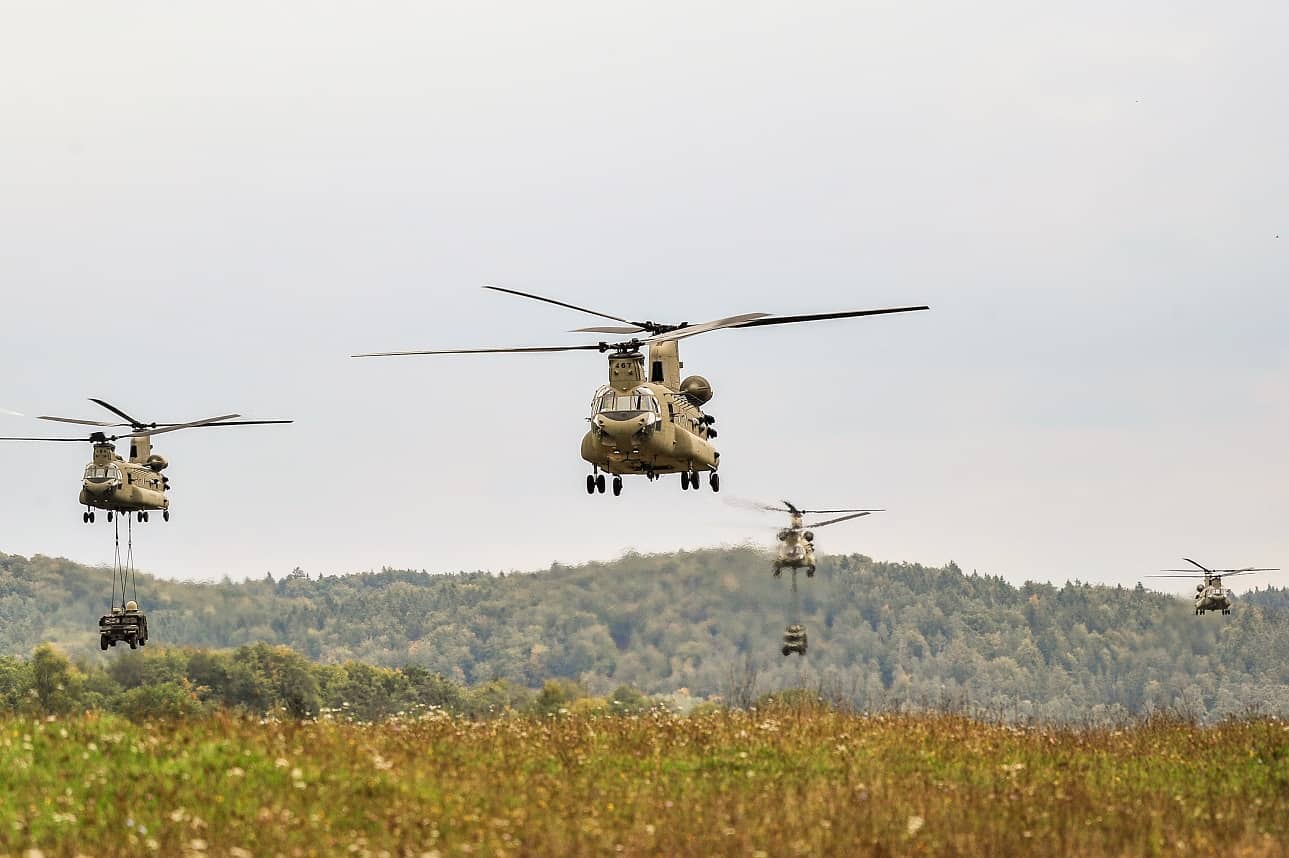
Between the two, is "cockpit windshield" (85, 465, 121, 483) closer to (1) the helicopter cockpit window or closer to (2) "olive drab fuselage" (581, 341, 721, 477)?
(2) "olive drab fuselage" (581, 341, 721, 477)

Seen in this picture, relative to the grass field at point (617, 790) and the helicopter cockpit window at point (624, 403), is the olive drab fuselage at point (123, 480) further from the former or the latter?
the grass field at point (617, 790)

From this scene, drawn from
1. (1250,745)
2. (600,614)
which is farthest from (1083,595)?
(1250,745)

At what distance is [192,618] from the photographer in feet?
261

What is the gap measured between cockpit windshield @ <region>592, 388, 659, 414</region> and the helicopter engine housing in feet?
9.27


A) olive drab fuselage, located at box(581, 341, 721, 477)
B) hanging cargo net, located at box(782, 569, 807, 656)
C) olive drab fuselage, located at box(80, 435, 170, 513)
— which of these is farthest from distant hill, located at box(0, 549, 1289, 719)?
olive drab fuselage, located at box(80, 435, 170, 513)

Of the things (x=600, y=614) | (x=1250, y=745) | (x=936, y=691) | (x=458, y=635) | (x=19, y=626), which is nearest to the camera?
(x=1250, y=745)

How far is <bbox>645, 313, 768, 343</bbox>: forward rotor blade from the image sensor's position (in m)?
33.7

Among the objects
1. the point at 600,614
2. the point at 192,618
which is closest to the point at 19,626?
the point at 192,618

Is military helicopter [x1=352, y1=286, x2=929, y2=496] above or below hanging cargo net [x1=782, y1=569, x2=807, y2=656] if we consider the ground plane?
above

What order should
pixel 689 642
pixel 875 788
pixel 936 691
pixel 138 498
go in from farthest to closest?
1. pixel 936 691
2. pixel 689 642
3. pixel 138 498
4. pixel 875 788

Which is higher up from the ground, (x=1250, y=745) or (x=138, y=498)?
(x=138, y=498)

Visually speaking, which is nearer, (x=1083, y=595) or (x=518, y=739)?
(x=518, y=739)

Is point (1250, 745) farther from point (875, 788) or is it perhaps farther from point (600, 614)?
point (600, 614)

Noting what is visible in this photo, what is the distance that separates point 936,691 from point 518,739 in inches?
4234
